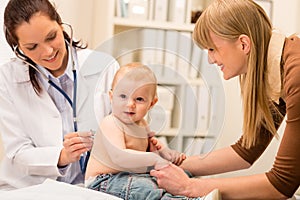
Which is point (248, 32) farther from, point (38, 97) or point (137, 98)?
point (38, 97)

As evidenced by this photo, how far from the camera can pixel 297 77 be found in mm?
1172

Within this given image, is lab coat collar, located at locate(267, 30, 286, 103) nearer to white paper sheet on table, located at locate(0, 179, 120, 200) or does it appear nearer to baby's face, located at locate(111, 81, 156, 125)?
baby's face, located at locate(111, 81, 156, 125)

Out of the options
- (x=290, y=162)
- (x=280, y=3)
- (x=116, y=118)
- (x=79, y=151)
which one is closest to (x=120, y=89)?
(x=116, y=118)

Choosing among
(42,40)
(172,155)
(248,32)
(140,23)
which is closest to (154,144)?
(172,155)

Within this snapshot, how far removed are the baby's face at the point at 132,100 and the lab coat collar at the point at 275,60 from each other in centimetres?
34

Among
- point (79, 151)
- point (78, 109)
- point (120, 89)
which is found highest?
point (120, 89)

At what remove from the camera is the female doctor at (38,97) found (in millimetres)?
1446

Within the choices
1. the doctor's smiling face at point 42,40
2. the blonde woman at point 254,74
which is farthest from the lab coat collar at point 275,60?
the doctor's smiling face at point 42,40

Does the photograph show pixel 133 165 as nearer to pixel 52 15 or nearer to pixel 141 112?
pixel 141 112

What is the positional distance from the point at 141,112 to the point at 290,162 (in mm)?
392

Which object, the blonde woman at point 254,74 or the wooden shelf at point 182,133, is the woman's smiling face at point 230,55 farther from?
the wooden shelf at point 182,133

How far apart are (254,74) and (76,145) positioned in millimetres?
525

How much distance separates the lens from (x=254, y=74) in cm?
128

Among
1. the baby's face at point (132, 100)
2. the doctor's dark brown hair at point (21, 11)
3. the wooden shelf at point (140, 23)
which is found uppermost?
the doctor's dark brown hair at point (21, 11)
